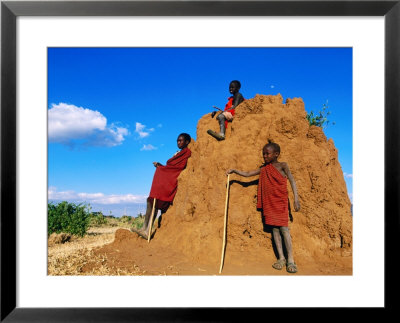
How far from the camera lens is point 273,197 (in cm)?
536

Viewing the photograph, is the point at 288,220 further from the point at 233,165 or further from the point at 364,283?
the point at 364,283

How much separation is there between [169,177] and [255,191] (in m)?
1.95

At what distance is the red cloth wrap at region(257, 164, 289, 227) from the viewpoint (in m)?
5.33

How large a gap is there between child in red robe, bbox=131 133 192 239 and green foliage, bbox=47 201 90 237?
4.15 metres

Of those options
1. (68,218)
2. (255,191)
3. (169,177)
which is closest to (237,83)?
(255,191)

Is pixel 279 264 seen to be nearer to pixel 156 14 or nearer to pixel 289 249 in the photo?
pixel 289 249

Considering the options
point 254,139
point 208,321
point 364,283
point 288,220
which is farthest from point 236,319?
point 254,139

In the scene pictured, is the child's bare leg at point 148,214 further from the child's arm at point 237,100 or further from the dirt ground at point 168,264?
the child's arm at point 237,100

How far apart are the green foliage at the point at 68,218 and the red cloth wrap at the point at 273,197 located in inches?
269

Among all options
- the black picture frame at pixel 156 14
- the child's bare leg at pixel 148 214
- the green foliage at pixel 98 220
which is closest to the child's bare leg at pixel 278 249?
the black picture frame at pixel 156 14

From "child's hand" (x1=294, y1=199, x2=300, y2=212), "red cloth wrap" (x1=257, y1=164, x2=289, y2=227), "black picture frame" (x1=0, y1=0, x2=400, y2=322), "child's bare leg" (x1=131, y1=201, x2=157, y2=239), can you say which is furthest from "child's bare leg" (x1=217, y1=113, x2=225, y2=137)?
"black picture frame" (x1=0, y1=0, x2=400, y2=322)

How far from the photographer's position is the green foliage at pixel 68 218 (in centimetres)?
1009

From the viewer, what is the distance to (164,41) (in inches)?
160

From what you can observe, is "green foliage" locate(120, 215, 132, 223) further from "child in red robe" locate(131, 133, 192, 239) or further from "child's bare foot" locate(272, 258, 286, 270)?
"child's bare foot" locate(272, 258, 286, 270)
